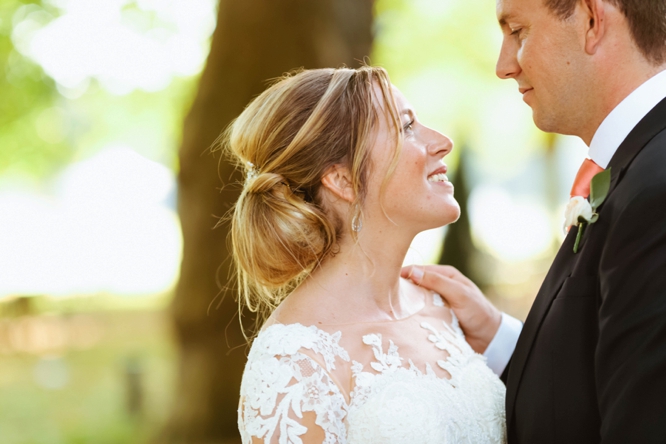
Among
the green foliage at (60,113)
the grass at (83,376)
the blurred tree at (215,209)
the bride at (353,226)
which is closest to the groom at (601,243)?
the bride at (353,226)

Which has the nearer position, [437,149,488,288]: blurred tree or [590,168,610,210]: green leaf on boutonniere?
[590,168,610,210]: green leaf on boutonniere

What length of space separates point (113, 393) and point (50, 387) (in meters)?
1.51

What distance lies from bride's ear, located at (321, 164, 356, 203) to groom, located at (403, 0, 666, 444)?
0.74 m

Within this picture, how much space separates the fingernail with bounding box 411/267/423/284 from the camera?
3223 millimetres

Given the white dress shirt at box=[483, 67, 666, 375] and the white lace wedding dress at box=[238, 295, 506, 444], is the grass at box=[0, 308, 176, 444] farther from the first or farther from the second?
the white dress shirt at box=[483, 67, 666, 375]

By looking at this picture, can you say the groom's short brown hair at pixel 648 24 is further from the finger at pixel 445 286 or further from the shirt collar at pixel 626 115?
the finger at pixel 445 286

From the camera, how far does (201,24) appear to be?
30.9ft

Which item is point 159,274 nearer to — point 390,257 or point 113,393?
point 113,393

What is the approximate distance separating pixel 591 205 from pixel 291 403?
1180 millimetres

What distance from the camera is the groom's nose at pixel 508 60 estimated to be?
239 centimetres

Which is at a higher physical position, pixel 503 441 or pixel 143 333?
pixel 503 441

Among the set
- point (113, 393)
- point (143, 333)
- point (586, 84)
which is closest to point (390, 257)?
point (586, 84)

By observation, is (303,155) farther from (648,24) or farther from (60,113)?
(60,113)

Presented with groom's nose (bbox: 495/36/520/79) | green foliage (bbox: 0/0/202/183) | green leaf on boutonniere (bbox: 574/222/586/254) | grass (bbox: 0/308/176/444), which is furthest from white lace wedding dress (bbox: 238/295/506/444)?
green foliage (bbox: 0/0/202/183)
